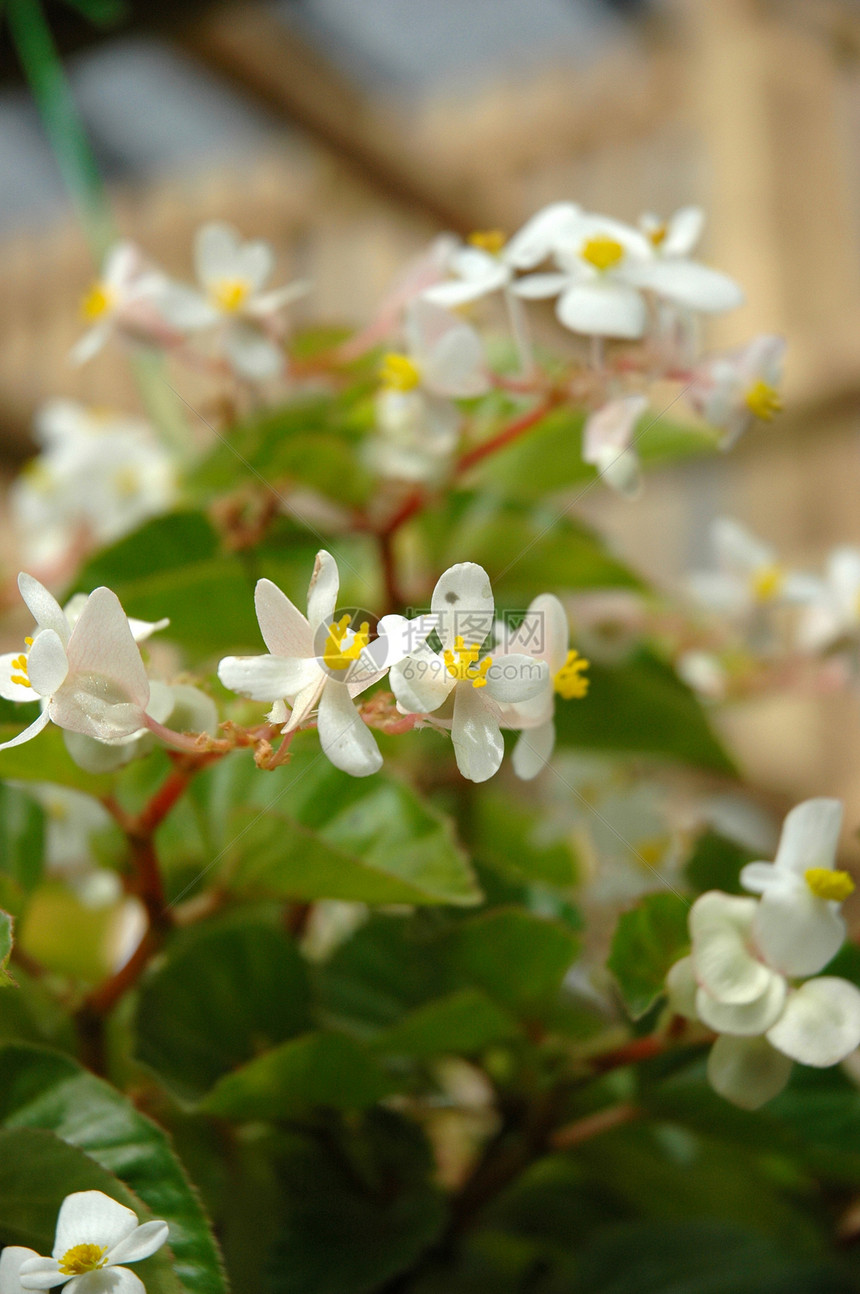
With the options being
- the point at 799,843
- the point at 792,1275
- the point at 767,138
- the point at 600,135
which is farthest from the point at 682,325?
the point at 600,135

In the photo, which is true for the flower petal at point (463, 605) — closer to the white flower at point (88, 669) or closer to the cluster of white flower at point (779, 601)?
the white flower at point (88, 669)

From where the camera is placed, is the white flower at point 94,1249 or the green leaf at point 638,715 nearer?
the white flower at point 94,1249

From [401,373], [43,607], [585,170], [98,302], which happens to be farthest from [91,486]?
[585,170]

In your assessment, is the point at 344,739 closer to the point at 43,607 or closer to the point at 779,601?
the point at 43,607

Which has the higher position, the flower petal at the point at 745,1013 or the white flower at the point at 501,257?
the white flower at the point at 501,257

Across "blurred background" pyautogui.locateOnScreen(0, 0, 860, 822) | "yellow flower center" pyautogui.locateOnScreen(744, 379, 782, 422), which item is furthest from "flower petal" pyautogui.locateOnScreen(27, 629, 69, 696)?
"blurred background" pyautogui.locateOnScreen(0, 0, 860, 822)

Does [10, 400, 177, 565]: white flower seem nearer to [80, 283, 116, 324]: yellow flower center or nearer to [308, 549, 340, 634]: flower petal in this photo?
[80, 283, 116, 324]: yellow flower center

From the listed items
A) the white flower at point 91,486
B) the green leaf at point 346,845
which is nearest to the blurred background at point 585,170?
the white flower at point 91,486
